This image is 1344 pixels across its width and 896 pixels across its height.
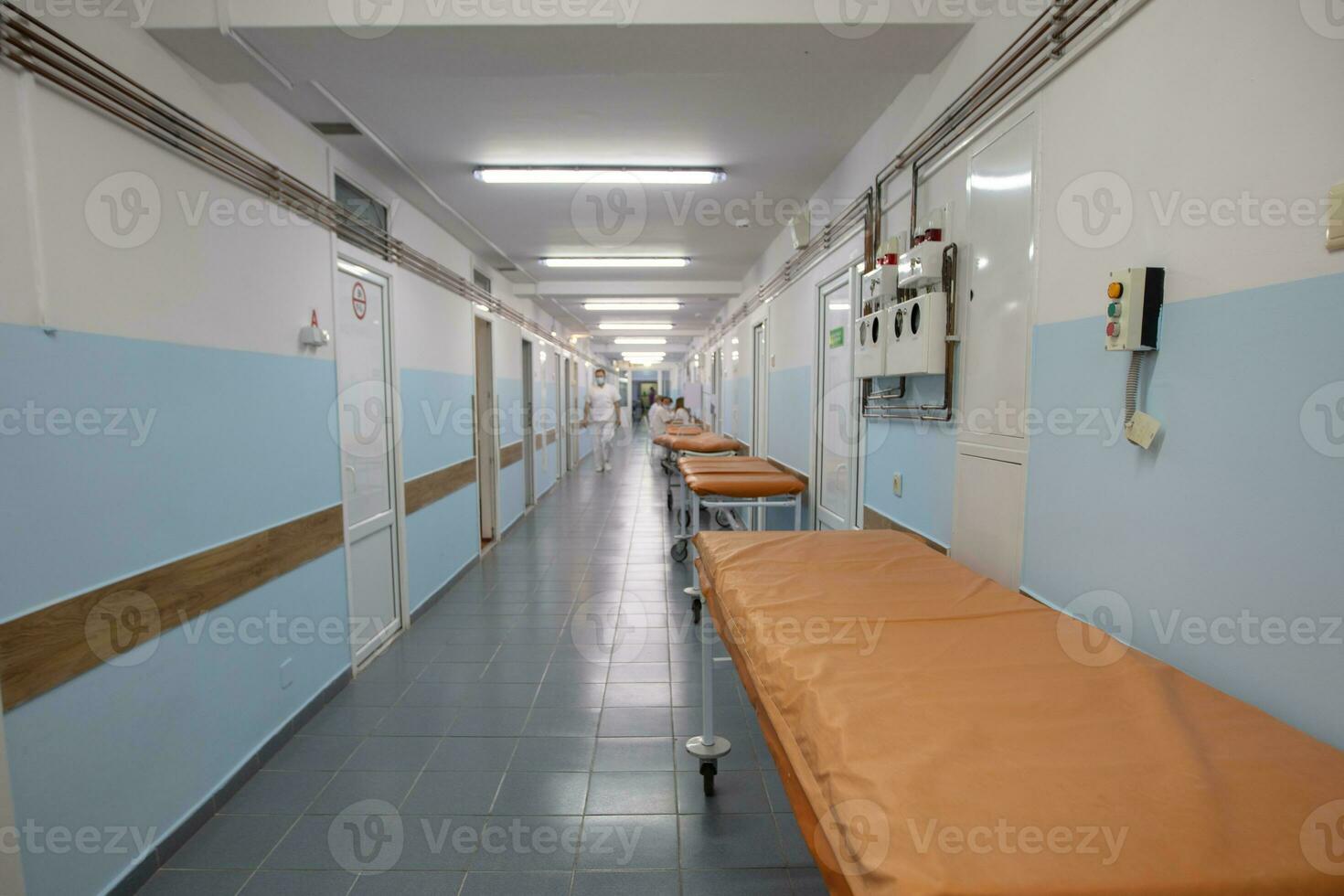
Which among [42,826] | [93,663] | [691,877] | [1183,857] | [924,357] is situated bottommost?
[691,877]

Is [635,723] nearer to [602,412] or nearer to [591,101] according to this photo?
[591,101]

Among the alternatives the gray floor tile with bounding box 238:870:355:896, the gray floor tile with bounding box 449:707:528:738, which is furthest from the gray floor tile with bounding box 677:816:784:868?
the gray floor tile with bounding box 238:870:355:896

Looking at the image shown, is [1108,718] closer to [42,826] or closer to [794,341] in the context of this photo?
[42,826]

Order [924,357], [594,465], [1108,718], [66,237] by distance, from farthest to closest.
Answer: [594,465]
[924,357]
[66,237]
[1108,718]

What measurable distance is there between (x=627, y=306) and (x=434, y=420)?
5.53 metres

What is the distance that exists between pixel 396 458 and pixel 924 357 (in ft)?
11.0

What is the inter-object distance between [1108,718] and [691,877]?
4.76ft

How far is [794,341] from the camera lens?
530 cm

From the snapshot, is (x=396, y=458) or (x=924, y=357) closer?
(x=924, y=357)

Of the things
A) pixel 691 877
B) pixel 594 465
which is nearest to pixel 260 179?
pixel 691 877

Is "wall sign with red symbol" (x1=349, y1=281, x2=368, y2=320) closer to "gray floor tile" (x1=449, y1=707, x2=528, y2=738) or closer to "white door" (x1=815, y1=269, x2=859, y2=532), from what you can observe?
"gray floor tile" (x1=449, y1=707, x2=528, y2=738)

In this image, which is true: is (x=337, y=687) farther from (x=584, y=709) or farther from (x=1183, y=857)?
(x=1183, y=857)

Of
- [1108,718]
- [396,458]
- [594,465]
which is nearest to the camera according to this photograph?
[1108,718]

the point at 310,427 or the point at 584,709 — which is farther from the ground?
the point at 310,427
